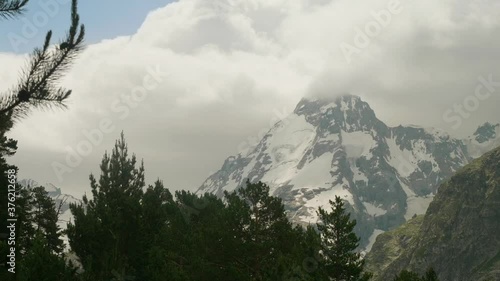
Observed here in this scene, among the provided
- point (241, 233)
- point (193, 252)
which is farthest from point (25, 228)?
point (241, 233)

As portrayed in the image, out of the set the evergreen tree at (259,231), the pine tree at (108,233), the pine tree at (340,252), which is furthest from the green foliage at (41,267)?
the pine tree at (340,252)

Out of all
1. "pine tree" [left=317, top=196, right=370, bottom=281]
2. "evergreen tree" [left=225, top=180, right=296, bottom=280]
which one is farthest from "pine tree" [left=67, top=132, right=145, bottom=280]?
"pine tree" [left=317, top=196, right=370, bottom=281]

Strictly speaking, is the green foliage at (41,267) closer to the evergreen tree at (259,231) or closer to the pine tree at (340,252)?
the evergreen tree at (259,231)

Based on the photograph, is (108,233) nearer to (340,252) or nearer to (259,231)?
(259,231)

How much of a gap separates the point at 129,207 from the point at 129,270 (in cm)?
418

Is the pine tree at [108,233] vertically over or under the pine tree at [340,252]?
over

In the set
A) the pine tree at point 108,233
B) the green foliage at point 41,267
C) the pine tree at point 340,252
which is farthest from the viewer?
the pine tree at point 340,252

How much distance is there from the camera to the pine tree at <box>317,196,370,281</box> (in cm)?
3784

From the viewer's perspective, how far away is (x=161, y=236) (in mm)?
38906

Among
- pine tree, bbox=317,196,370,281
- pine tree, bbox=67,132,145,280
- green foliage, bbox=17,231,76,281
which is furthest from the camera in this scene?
pine tree, bbox=317,196,370,281

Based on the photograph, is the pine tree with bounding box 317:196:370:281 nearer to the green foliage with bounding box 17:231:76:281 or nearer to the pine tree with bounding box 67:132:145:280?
the pine tree with bounding box 67:132:145:280

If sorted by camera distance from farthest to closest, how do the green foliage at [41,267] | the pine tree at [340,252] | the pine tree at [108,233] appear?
the pine tree at [340,252] → the pine tree at [108,233] → the green foliage at [41,267]

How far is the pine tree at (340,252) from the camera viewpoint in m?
37.8

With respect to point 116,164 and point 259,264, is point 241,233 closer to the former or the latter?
point 259,264
